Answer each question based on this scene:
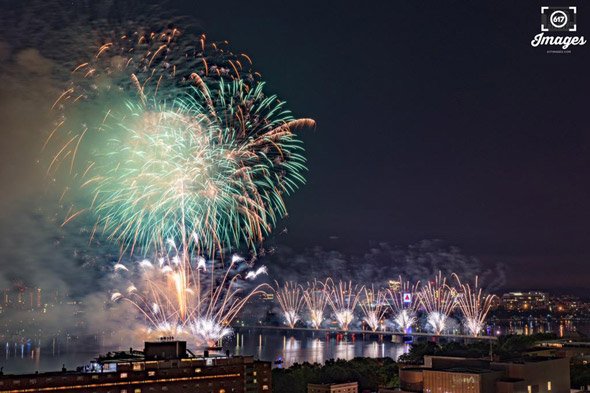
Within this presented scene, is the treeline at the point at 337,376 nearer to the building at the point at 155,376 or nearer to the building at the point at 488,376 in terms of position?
the building at the point at 488,376

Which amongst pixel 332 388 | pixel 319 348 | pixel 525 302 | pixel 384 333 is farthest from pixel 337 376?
pixel 525 302

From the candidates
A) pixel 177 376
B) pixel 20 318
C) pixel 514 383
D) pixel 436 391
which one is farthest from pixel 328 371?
pixel 20 318

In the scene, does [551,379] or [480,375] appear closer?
[480,375]

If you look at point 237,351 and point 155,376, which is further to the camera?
point 237,351

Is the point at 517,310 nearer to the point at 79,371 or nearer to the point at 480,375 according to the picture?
the point at 480,375

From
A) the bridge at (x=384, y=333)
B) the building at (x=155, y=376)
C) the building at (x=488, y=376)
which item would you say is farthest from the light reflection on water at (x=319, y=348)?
the building at (x=155, y=376)

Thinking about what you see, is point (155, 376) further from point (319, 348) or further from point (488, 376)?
point (319, 348)
